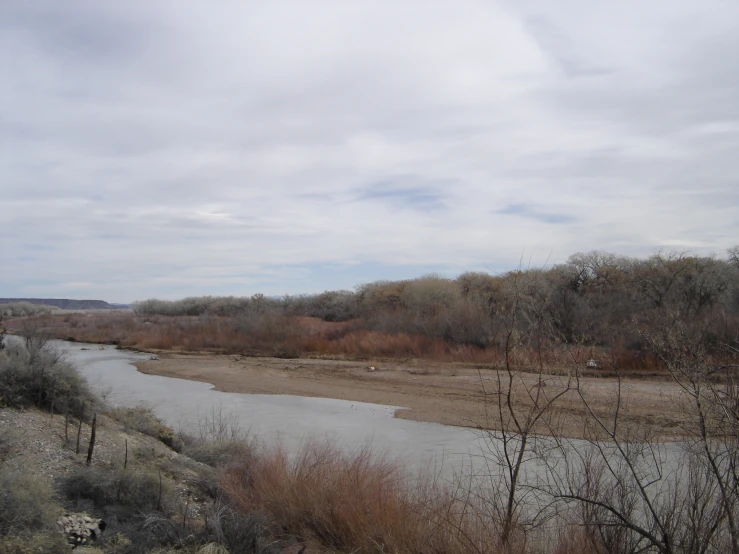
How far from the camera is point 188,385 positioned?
25.8 metres

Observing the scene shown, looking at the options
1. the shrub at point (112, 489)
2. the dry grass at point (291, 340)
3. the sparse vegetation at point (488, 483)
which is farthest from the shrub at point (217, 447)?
the dry grass at point (291, 340)

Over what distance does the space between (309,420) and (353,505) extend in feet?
34.1

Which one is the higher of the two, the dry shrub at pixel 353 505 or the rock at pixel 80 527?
→ the dry shrub at pixel 353 505

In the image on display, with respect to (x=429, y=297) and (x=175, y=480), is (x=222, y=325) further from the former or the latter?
(x=175, y=480)

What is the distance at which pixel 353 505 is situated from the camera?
7.63 meters

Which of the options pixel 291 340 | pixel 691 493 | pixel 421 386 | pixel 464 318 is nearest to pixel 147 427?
pixel 691 493

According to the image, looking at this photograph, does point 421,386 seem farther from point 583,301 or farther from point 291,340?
point 291,340

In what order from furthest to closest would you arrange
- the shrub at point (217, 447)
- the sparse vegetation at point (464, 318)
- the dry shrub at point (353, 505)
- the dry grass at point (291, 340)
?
the dry grass at point (291, 340), the sparse vegetation at point (464, 318), the shrub at point (217, 447), the dry shrub at point (353, 505)

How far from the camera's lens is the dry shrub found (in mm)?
6543

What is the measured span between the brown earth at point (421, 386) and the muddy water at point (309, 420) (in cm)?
79

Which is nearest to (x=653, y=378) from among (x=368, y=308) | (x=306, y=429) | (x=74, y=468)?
(x=306, y=429)

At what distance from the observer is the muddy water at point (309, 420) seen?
13539 mm

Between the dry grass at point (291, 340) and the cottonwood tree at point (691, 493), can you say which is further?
the dry grass at point (291, 340)

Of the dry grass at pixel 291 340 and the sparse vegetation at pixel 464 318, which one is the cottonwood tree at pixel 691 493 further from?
the dry grass at pixel 291 340
